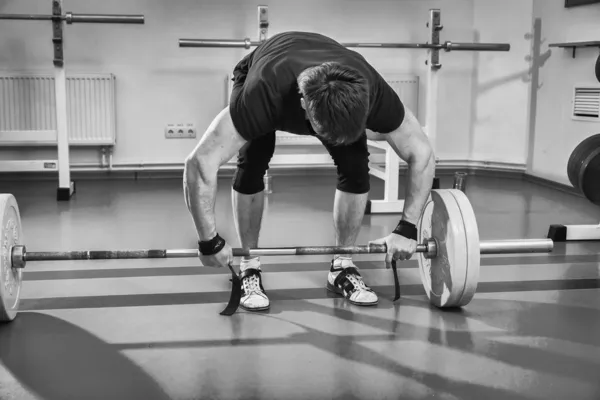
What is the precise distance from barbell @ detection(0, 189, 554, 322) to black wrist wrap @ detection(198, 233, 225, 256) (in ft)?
0.43

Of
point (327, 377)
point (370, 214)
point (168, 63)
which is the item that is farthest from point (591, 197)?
point (168, 63)

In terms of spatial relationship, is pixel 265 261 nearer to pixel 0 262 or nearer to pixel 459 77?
pixel 0 262

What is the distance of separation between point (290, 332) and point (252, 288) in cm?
34

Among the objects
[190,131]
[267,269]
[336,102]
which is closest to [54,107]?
[190,131]

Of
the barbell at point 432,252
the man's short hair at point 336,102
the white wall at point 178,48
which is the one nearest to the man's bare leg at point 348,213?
the barbell at point 432,252

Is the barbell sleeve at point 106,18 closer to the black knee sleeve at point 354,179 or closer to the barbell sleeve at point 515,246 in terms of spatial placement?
the black knee sleeve at point 354,179

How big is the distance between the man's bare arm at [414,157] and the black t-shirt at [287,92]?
0.07 metres

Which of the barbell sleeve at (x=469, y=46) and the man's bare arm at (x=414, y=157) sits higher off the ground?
the barbell sleeve at (x=469, y=46)

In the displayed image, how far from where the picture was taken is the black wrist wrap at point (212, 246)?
6.23ft

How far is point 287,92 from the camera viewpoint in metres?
1.74

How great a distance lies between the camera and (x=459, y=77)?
569cm

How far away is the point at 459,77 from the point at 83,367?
4602 millimetres

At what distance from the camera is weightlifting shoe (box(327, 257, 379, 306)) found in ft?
7.84

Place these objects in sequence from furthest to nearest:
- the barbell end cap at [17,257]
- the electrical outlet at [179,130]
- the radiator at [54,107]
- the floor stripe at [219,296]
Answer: the electrical outlet at [179,130] < the radiator at [54,107] < the floor stripe at [219,296] < the barbell end cap at [17,257]
